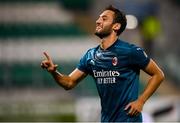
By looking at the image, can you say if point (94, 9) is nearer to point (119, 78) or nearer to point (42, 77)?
point (42, 77)

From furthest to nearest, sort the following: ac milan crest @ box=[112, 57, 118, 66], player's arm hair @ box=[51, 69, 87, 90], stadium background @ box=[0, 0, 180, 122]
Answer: stadium background @ box=[0, 0, 180, 122] < player's arm hair @ box=[51, 69, 87, 90] < ac milan crest @ box=[112, 57, 118, 66]

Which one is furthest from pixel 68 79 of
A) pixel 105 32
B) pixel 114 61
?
pixel 105 32

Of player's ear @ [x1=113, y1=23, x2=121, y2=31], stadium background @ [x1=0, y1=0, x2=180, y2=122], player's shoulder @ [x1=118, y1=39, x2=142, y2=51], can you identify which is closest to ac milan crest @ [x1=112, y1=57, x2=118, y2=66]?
player's shoulder @ [x1=118, y1=39, x2=142, y2=51]

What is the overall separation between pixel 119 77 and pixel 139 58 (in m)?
0.26

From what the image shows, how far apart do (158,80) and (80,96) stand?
31.8 ft

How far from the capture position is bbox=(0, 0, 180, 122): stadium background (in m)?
15.0

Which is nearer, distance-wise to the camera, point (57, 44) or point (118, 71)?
point (118, 71)

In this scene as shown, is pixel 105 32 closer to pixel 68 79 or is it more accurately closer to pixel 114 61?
pixel 114 61

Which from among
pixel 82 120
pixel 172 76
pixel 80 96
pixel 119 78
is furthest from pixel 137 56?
pixel 172 76

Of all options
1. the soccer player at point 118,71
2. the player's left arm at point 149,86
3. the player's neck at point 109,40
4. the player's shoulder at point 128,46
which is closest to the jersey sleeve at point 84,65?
the soccer player at point 118,71

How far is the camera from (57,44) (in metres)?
18.5

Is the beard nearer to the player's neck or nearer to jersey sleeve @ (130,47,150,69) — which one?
the player's neck

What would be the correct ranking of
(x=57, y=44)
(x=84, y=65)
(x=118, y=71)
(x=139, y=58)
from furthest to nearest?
(x=57, y=44) < (x=84, y=65) < (x=118, y=71) < (x=139, y=58)

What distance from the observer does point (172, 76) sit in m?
18.6
